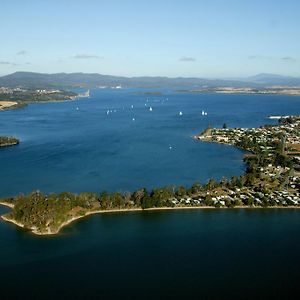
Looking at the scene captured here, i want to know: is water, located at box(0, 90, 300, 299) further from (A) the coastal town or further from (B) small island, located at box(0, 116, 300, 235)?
(A) the coastal town

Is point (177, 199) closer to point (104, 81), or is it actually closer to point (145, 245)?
point (145, 245)

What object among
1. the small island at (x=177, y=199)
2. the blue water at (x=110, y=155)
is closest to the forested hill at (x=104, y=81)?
the blue water at (x=110, y=155)

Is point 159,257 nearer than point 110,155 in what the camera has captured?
Yes

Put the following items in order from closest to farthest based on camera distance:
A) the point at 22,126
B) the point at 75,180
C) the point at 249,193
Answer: the point at 249,193 → the point at 75,180 → the point at 22,126

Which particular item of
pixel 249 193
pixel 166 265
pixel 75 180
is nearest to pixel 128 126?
pixel 75 180

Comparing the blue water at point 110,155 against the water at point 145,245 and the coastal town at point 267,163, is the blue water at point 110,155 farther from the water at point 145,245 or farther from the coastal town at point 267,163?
the coastal town at point 267,163

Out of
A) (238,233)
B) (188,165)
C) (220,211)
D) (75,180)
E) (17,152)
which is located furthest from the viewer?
(17,152)

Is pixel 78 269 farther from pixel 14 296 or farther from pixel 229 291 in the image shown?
pixel 229 291

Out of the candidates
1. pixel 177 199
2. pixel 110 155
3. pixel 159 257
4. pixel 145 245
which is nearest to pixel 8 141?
pixel 110 155
